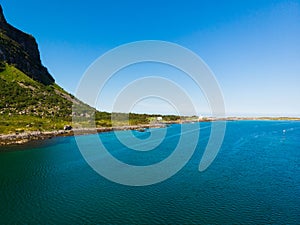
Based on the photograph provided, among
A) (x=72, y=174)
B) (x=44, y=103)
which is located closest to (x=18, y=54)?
(x=44, y=103)

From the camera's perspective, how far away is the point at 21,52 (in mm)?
150375

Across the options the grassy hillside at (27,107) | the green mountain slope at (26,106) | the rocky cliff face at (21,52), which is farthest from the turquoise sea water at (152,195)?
the rocky cliff face at (21,52)

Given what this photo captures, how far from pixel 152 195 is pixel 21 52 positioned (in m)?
156

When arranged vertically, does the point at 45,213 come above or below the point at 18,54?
below

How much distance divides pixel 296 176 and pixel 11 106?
113 m

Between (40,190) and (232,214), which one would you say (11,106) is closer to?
(40,190)

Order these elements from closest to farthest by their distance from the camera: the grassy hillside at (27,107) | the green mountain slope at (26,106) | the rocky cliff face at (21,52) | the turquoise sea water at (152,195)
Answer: the turquoise sea water at (152,195) < the grassy hillside at (27,107) < the green mountain slope at (26,106) < the rocky cliff face at (21,52)

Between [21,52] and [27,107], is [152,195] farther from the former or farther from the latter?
[21,52]

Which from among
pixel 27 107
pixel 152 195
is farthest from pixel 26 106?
pixel 152 195

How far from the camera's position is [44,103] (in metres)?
122

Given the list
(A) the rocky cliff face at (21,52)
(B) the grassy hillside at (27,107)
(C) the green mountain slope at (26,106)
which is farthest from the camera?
(A) the rocky cliff face at (21,52)

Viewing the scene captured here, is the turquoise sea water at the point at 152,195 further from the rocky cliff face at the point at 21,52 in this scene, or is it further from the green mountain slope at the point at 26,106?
the rocky cliff face at the point at 21,52

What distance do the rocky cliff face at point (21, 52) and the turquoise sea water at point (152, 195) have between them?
4258 inches

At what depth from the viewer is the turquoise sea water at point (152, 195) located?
26.5 metres
